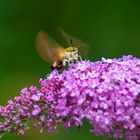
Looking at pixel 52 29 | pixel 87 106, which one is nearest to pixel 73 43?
pixel 87 106

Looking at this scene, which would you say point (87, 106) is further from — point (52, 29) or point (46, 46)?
point (52, 29)

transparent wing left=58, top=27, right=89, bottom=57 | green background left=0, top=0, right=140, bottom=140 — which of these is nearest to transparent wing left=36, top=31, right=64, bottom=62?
transparent wing left=58, top=27, right=89, bottom=57

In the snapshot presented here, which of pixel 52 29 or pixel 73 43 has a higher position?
pixel 52 29

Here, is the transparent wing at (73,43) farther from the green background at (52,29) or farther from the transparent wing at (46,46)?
the green background at (52,29)

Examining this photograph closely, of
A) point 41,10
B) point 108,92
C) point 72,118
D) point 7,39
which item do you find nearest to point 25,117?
point 72,118

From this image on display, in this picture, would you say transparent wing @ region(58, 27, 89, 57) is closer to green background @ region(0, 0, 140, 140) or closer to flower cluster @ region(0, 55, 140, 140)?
flower cluster @ region(0, 55, 140, 140)

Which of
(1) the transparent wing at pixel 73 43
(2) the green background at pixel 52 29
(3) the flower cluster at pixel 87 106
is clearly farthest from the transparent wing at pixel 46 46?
(2) the green background at pixel 52 29

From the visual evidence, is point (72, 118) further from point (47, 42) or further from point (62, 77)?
point (47, 42)
